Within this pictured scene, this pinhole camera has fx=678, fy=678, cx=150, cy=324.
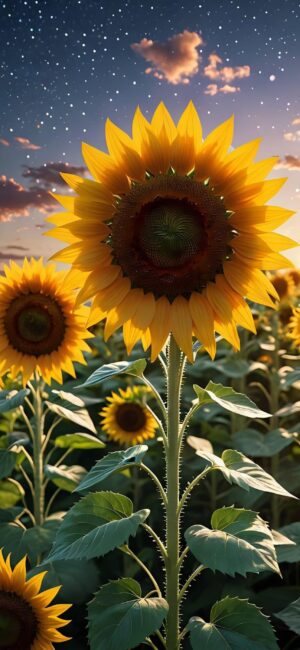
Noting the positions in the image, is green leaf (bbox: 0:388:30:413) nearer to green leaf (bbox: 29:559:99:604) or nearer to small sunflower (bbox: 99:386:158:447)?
green leaf (bbox: 29:559:99:604)

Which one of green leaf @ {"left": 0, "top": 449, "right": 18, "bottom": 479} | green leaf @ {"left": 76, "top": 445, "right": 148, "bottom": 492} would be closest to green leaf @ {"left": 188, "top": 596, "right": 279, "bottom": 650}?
green leaf @ {"left": 76, "top": 445, "right": 148, "bottom": 492}

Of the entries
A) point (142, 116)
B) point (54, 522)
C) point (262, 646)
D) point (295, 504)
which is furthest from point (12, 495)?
point (142, 116)

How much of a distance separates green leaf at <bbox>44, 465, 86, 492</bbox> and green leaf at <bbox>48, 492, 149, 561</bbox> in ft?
2.80

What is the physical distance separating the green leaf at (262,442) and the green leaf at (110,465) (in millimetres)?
1645

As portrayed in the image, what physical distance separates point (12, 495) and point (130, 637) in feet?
5.53

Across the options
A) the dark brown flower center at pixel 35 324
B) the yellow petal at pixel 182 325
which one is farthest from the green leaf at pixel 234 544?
the dark brown flower center at pixel 35 324

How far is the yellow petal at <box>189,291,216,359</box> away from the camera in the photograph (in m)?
1.67

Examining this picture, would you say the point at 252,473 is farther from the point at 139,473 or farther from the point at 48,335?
the point at 139,473

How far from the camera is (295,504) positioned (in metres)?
3.68

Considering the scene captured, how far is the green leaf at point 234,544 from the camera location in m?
1.48

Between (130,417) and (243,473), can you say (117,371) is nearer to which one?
(243,473)

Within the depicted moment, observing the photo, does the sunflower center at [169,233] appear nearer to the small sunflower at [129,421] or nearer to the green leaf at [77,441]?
the green leaf at [77,441]

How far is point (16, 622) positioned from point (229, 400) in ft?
3.16

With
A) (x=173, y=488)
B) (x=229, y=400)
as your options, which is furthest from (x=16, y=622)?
(x=229, y=400)
